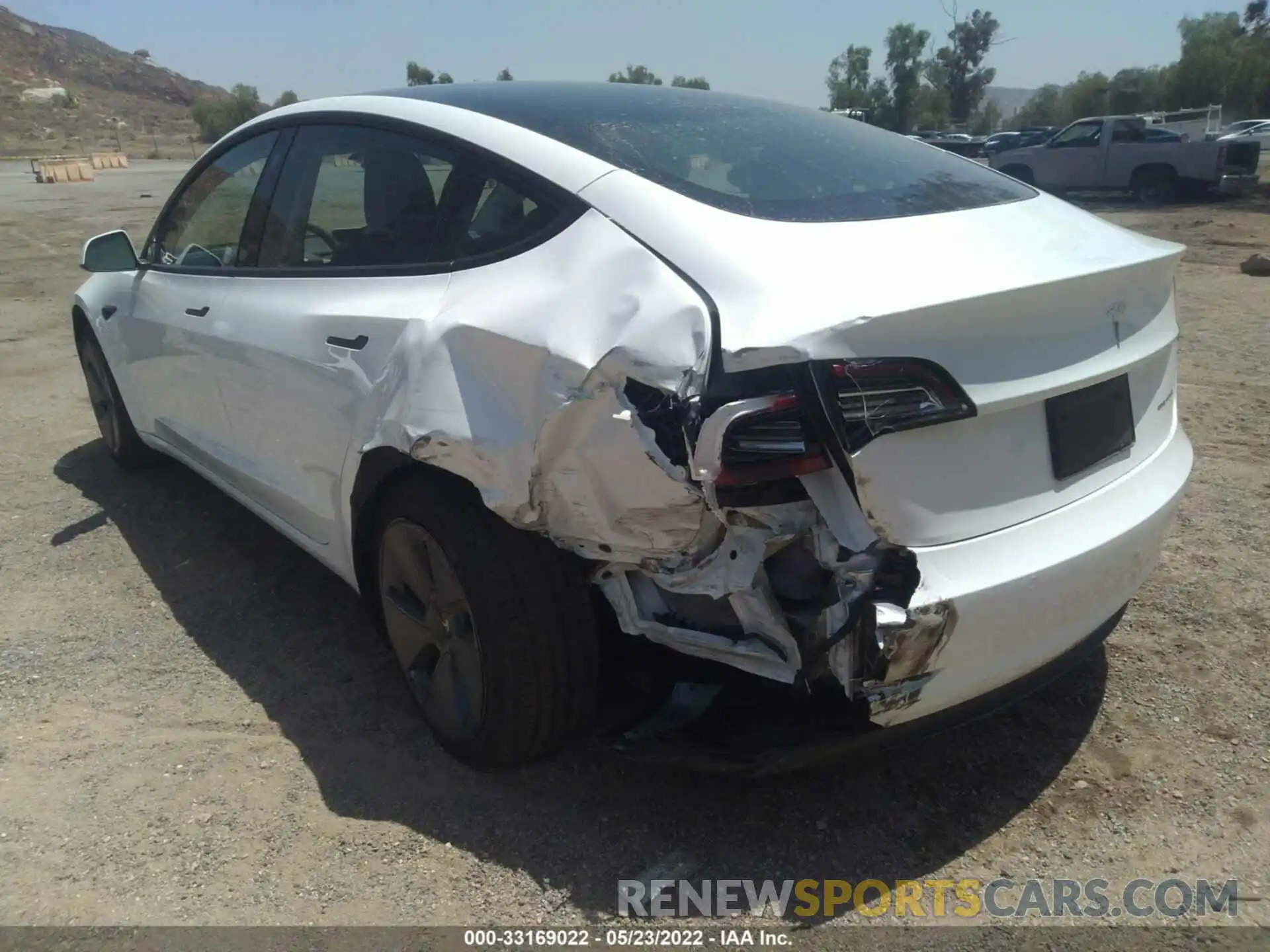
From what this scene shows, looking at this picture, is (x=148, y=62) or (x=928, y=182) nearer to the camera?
(x=928, y=182)

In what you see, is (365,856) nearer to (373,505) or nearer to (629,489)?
(373,505)

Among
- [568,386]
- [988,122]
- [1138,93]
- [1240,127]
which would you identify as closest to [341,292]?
[568,386]

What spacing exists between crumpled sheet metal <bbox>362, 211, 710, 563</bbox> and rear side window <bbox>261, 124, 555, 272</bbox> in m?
0.16

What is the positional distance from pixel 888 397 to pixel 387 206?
1.69 m

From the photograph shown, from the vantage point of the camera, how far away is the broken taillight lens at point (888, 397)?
188 centimetres

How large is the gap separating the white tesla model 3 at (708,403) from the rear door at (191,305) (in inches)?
21.2

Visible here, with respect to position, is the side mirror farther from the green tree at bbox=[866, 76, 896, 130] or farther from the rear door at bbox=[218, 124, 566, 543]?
the green tree at bbox=[866, 76, 896, 130]

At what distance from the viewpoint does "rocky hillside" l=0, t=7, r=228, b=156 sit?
56938 millimetres

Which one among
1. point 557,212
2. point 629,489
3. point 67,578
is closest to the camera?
point 629,489

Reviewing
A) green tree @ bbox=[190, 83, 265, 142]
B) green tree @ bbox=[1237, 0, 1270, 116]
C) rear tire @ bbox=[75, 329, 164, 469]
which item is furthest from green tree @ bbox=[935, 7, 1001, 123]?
rear tire @ bbox=[75, 329, 164, 469]

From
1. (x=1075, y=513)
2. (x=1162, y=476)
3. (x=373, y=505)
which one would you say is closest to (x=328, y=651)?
(x=373, y=505)

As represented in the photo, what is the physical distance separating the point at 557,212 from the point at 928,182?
A: 40.3 inches

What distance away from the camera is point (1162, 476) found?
8.15 feet

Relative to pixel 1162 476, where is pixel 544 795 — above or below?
below
